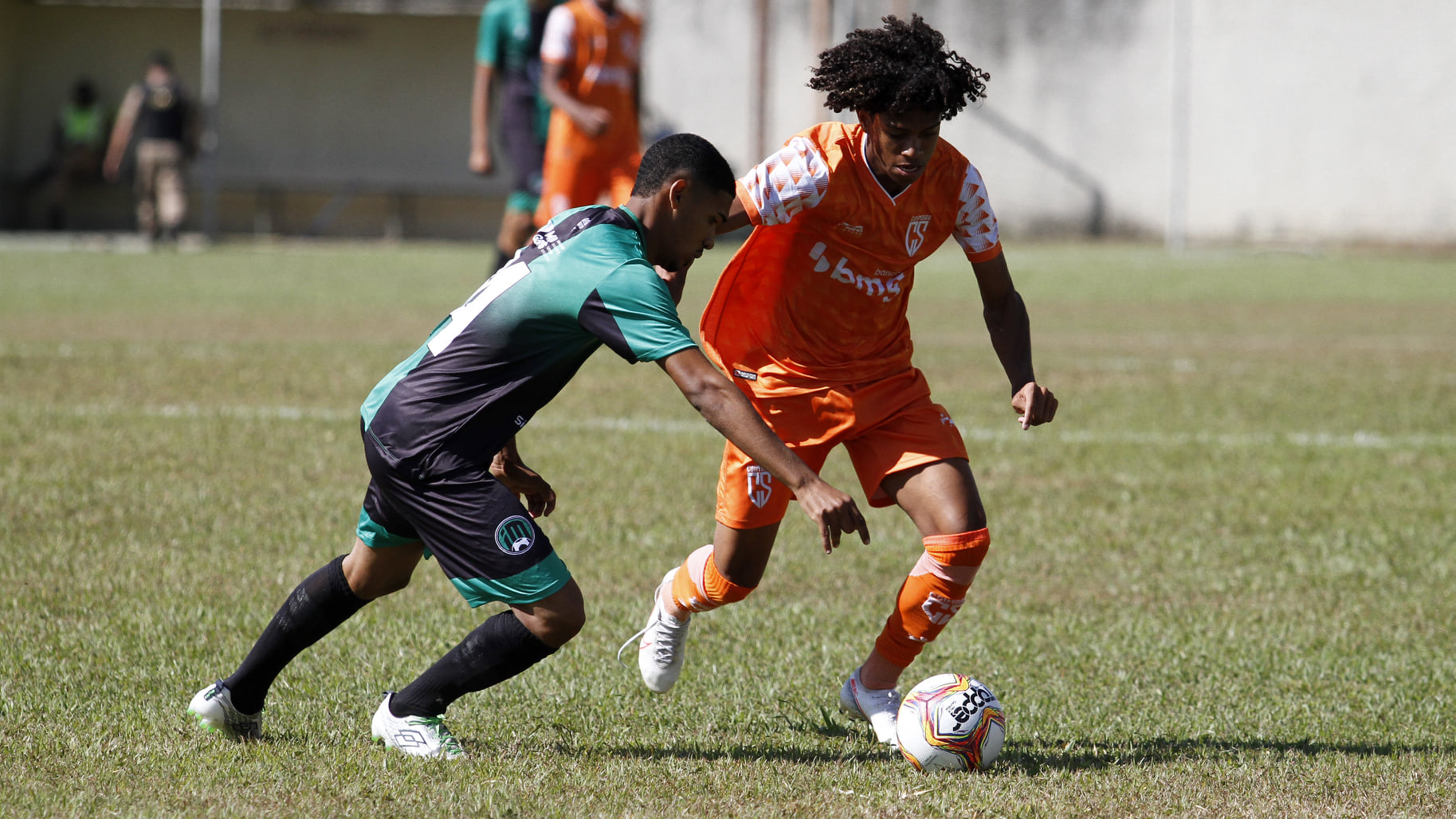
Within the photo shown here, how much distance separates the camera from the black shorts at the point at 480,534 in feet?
10.8

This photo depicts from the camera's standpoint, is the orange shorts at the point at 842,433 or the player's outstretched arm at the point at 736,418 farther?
the orange shorts at the point at 842,433

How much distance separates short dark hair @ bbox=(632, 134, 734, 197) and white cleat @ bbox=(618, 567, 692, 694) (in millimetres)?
1306

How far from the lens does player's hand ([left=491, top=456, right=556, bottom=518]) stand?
3.67 meters

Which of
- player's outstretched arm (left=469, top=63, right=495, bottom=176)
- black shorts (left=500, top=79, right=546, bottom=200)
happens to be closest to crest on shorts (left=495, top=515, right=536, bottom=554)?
black shorts (left=500, top=79, right=546, bottom=200)

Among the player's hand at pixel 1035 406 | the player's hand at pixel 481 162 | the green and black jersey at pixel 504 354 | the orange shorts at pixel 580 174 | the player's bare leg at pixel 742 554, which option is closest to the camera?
the green and black jersey at pixel 504 354

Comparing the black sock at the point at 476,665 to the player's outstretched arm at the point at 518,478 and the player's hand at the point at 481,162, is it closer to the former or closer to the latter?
the player's outstretched arm at the point at 518,478

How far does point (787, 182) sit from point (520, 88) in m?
6.58

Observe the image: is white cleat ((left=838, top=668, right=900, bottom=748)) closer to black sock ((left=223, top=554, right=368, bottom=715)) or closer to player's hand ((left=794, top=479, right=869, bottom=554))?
player's hand ((left=794, top=479, right=869, bottom=554))

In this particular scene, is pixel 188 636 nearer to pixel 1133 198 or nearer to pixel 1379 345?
pixel 1379 345

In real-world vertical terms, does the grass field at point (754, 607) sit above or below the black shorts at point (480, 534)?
below

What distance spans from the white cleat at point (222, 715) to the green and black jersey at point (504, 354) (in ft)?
2.55

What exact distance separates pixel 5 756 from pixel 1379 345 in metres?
10.9

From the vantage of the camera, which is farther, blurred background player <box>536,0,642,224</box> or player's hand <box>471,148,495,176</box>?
player's hand <box>471,148,495,176</box>

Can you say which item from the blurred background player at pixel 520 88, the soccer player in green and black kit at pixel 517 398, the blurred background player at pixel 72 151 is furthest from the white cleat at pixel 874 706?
the blurred background player at pixel 72 151
